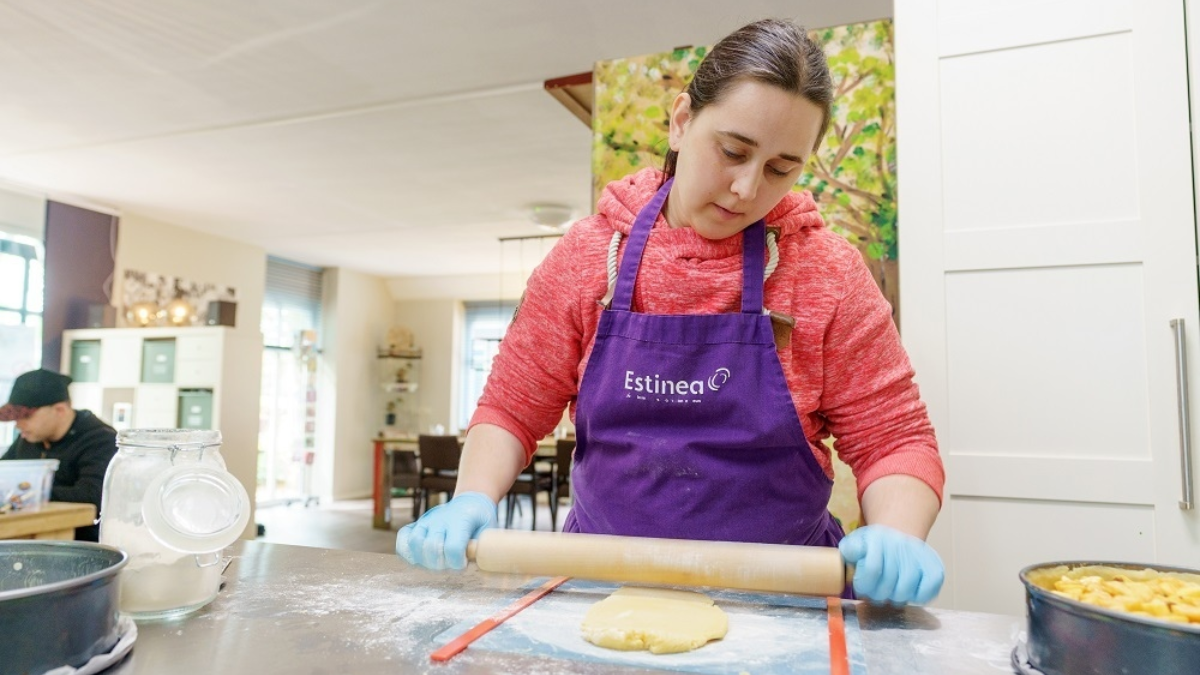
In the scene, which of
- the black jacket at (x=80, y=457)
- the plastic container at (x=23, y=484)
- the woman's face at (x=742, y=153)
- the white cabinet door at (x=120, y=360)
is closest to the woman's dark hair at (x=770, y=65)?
the woman's face at (x=742, y=153)

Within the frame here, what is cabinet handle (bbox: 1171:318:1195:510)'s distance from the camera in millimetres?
1595

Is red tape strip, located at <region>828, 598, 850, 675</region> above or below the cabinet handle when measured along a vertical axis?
below

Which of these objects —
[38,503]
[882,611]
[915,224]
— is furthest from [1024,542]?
[38,503]

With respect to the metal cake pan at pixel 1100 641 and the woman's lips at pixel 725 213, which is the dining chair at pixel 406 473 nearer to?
the woman's lips at pixel 725 213

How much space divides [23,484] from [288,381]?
6.33 meters

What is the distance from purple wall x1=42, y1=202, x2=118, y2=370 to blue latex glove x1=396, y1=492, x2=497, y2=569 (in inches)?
247

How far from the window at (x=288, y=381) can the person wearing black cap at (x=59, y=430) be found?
5.25 meters

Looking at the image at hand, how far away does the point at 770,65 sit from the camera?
3.36 ft

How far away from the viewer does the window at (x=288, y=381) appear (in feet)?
28.4

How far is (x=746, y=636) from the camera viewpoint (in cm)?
A: 81

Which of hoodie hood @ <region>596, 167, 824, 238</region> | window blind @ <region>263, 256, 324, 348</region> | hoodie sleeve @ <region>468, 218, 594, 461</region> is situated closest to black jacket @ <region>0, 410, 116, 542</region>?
hoodie sleeve @ <region>468, 218, 594, 461</region>

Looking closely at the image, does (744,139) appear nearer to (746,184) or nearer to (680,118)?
(746,184)

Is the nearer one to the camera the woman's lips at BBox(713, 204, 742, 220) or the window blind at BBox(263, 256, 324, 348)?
the woman's lips at BBox(713, 204, 742, 220)

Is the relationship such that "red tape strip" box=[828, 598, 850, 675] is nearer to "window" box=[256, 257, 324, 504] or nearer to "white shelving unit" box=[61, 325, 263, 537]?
"white shelving unit" box=[61, 325, 263, 537]
